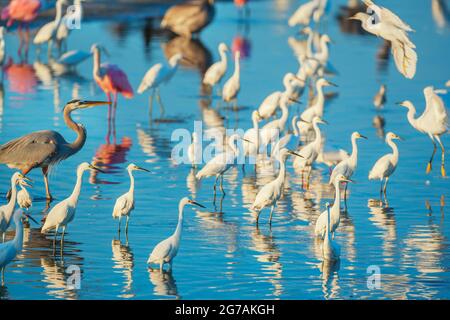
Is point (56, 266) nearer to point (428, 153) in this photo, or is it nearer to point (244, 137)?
point (244, 137)

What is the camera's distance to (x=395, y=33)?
13.6 m

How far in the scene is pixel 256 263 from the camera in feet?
39.3

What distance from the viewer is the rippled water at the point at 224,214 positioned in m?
11.2

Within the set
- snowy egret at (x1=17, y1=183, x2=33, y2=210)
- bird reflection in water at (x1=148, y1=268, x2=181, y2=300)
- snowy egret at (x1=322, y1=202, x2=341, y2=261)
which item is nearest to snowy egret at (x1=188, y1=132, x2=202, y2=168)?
snowy egret at (x1=17, y1=183, x2=33, y2=210)

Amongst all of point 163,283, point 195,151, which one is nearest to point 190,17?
point 195,151

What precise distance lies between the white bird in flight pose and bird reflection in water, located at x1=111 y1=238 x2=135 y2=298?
13.6 feet

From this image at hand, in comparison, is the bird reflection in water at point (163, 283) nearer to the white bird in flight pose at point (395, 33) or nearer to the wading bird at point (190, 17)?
the white bird in flight pose at point (395, 33)

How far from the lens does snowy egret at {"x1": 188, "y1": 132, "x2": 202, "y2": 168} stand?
662 inches

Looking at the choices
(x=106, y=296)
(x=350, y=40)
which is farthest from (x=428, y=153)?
(x=350, y=40)

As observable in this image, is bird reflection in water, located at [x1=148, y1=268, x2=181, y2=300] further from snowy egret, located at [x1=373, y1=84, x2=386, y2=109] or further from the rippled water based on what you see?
snowy egret, located at [x1=373, y1=84, x2=386, y2=109]

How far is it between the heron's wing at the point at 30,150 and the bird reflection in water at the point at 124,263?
8.09 ft

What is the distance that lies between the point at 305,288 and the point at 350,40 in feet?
76.3

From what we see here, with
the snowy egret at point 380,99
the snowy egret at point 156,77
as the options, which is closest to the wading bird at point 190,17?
the snowy egret at point 156,77
